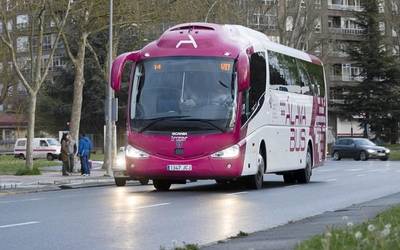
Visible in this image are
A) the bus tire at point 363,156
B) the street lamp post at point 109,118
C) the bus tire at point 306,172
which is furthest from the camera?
the bus tire at point 363,156

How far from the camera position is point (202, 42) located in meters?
19.9

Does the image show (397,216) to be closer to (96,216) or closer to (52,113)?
(96,216)

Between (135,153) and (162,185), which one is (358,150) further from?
(135,153)

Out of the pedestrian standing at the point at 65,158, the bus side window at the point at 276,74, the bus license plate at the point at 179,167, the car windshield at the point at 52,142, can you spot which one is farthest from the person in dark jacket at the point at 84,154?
the car windshield at the point at 52,142

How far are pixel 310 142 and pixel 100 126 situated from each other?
141 ft

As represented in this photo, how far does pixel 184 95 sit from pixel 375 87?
57.7 metres

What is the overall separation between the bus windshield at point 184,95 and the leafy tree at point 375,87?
185ft

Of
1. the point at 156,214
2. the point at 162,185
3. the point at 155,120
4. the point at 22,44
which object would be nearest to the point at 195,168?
the point at 155,120

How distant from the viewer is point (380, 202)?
16.4m

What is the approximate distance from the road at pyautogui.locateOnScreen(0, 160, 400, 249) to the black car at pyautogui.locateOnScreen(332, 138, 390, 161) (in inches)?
1197

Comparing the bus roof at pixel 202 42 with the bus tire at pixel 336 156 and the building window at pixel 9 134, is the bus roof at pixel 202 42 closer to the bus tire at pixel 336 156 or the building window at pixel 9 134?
the bus tire at pixel 336 156

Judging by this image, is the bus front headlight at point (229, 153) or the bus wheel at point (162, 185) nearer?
the bus front headlight at point (229, 153)

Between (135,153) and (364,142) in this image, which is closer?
(135,153)

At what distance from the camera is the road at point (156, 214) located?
10.9 meters
